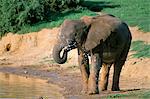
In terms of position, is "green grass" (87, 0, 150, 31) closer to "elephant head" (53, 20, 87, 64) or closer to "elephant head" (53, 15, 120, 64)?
"elephant head" (53, 15, 120, 64)

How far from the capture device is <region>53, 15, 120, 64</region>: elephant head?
1434cm

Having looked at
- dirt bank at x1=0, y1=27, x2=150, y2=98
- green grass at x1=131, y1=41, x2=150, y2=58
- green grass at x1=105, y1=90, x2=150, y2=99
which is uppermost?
green grass at x1=105, y1=90, x2=150, y2=99

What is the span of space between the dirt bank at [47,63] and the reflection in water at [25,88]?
1.37ft

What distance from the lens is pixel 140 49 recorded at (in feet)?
73.0

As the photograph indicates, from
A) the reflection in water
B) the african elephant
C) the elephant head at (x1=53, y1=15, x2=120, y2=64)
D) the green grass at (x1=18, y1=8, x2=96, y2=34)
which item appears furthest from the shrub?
the elephant head at (x1=53, y1=15, x2=120, y2=64)

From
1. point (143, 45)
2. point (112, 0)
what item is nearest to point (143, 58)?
point (143, 45)

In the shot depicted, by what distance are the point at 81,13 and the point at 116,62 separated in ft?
58.4

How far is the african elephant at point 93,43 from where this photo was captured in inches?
567

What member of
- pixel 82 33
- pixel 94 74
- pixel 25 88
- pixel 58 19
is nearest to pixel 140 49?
pixel 25 88

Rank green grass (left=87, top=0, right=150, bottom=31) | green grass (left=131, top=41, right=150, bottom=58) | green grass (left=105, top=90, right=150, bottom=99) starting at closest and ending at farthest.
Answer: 1. green grass (left=105, top=90, right=150, bottom=99)
2. green grass (left=131, top=41, right=150, bottom=58)
3. green grass (left=87, top=0, right=150, bottom=31)

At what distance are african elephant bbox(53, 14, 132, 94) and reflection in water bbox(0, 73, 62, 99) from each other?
127 cm

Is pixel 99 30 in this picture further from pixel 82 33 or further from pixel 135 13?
pixel 135 13

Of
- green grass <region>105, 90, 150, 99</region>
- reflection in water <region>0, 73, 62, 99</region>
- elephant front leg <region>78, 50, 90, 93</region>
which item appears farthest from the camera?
reflection in water <region>0, 73, 62, 99</region>

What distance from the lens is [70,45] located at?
47.2 feet
